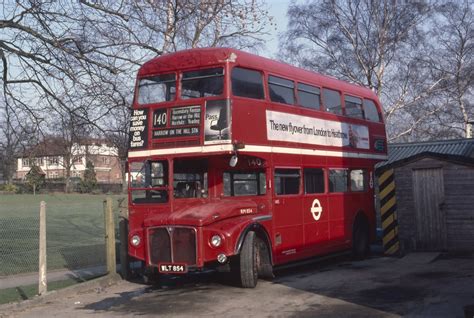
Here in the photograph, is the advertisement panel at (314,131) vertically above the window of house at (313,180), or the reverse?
the advertisement panel at (314,131)

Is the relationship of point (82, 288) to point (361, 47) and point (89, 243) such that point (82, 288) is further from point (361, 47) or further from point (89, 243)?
point (361, 47)

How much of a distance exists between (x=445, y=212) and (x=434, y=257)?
5.14 feet

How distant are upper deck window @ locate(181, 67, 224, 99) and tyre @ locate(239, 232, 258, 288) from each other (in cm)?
277

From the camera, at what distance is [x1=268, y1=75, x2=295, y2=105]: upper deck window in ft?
42.3

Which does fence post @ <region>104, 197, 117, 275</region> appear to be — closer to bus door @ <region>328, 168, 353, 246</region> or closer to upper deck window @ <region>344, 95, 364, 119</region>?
bus door @ <region>328, 168, 353, 246</region>

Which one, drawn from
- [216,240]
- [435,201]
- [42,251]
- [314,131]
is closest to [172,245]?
[216,240]

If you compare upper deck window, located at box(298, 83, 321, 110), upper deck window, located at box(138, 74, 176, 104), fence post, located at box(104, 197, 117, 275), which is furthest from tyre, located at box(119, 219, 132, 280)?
upper deck window, located at box(298, 83, 321, 110)

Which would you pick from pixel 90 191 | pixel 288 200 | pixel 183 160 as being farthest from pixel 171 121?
pixel 90 191

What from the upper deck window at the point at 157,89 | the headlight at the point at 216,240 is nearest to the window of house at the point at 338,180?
the upper deck window at the point at 157,89

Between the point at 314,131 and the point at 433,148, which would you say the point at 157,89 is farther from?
the point at 433,148

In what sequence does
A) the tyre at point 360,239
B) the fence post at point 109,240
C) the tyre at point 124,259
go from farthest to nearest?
the tyre at point 360,239 < the tyre at point 124,259 < the fence post at point 109,240

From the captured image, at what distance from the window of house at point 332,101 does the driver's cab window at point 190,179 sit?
4055 mm

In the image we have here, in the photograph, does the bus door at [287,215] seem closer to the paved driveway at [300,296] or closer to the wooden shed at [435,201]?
the paved driveway at [300,296]

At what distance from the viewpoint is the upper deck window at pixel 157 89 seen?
40.2 ft
